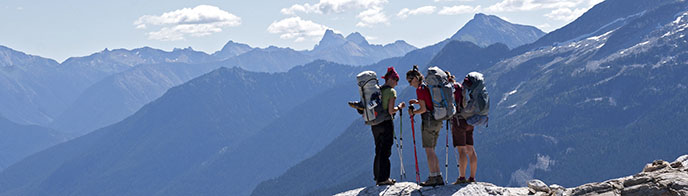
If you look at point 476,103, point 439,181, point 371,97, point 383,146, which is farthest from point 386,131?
point 476,103

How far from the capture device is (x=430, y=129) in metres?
21.4

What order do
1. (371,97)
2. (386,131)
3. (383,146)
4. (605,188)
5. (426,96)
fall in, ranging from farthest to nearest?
1. (383,146)
2. (386,131)
3. (371,97)
4. (426,96)
5. (605,188)

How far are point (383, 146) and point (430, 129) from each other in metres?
1.71

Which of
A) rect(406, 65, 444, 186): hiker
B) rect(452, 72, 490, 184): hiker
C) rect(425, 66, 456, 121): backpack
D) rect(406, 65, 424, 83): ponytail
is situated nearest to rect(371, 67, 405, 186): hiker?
rect(406, 65, 424, 83): ponytail

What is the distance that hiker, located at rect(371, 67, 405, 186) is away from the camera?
2136 cm

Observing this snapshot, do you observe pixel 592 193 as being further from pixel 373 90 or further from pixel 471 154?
pixel 373 90

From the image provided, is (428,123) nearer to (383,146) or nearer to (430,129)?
(430,129)

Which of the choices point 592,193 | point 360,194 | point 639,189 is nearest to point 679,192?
point 639,189

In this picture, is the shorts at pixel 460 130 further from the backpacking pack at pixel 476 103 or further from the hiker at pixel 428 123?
the hiker at pixel 428 123

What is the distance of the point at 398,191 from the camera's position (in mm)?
21344

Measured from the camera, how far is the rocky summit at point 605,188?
18875 millimetres

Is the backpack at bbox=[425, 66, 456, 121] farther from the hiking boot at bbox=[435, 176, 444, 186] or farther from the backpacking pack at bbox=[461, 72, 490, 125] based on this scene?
the hiking boot at bbox=[435, 176, 444, 186]

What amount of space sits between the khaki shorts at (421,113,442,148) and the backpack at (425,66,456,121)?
13.5 inches

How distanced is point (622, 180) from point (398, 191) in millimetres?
6796
